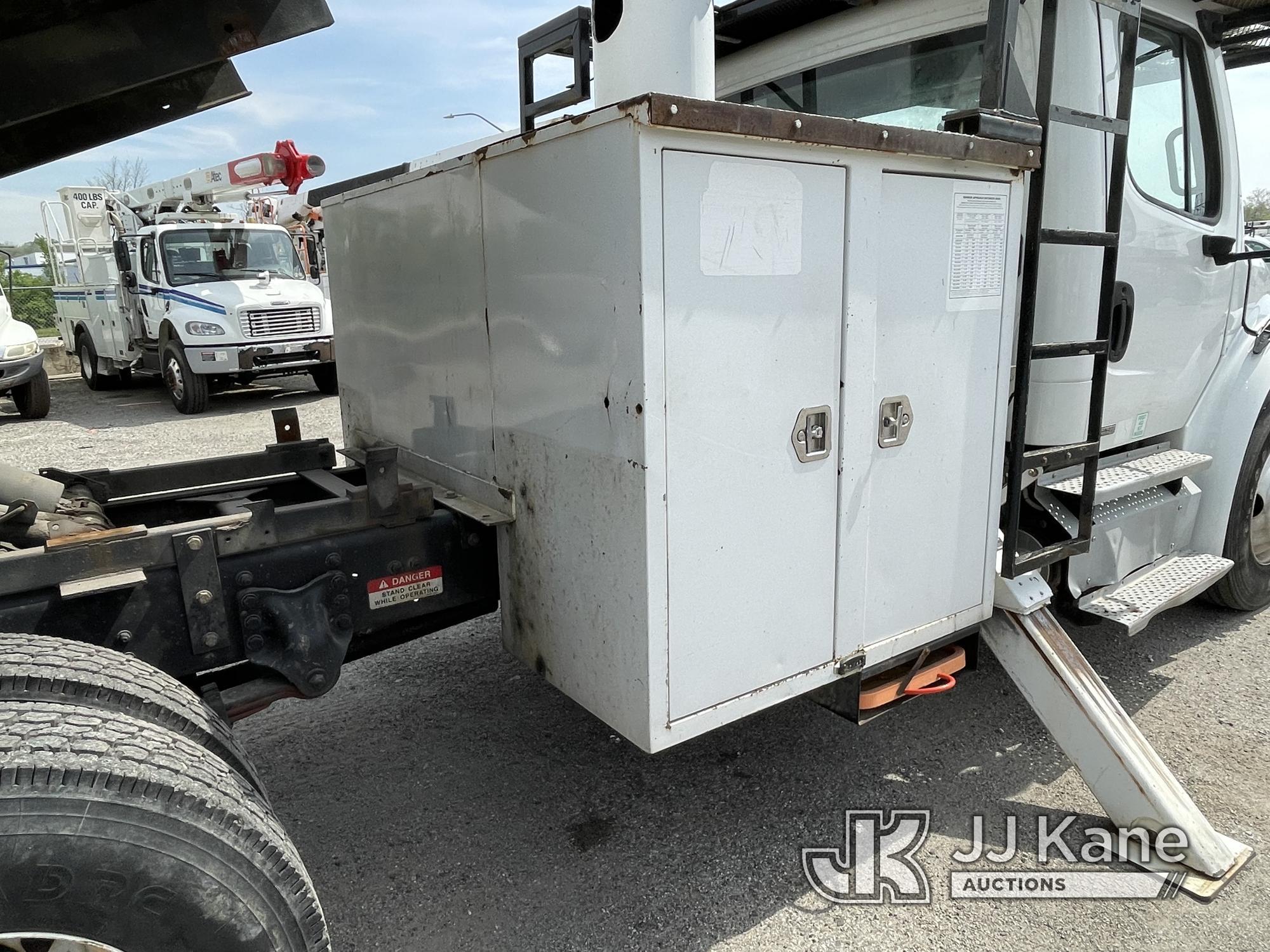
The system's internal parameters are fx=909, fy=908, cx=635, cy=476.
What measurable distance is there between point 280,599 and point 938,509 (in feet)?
5.58

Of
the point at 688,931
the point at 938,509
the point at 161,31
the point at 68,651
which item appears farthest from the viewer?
the point at 938,509

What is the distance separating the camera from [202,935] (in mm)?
1518

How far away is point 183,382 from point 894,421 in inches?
437

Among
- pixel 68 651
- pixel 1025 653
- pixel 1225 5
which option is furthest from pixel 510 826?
pixel 1225 5

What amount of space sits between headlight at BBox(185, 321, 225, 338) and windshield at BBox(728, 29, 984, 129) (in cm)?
959

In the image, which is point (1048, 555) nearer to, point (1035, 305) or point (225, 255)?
point (1035, 305)

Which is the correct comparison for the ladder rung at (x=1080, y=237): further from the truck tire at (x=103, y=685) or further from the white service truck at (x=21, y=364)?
the white service truck at (x=21, y=364)

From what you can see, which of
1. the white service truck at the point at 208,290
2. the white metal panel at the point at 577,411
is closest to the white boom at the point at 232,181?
the white service truck at the point at 208,290

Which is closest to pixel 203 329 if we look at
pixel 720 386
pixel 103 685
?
pixel 103 685

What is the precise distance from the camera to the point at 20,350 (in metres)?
9.77

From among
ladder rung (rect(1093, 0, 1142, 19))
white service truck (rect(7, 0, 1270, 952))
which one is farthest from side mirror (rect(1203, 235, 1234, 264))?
ladder rung (rect(1093, 0, 1142, 19))

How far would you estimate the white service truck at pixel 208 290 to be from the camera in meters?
11.3

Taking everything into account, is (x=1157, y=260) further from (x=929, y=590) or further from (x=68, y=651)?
(x=68, y=651)

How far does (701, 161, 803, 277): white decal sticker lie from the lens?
1.87 metres
